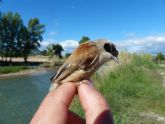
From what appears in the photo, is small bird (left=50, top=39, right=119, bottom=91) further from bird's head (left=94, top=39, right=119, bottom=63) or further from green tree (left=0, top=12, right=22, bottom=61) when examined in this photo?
green tree (left=0, top=12, right=22, bottom=61)

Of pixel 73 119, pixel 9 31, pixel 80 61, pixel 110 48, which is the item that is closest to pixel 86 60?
pixel 80 61

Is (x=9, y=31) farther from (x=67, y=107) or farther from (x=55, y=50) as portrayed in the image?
(x=67, y=107)

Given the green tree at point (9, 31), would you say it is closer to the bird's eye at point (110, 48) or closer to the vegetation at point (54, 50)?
the vegetation at point (54, 50)

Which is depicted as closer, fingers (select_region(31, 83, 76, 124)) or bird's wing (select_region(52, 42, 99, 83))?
fingers (select_region(31, 83, 76, 124))

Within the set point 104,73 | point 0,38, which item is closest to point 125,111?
point 104,73

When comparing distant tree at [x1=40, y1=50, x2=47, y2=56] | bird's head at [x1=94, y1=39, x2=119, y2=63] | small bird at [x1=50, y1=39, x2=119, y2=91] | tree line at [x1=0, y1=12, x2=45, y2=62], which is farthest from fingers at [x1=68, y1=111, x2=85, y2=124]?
distant tree at [x1=40, y1=50, x2=47, y2=56]

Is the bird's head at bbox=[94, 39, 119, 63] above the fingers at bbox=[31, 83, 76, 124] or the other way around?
above

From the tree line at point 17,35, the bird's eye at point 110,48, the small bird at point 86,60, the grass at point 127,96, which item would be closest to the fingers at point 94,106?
the small bird at point 86,60
